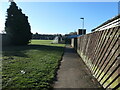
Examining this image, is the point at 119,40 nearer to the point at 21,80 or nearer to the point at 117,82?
the point at 117,82

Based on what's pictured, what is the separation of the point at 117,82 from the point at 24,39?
76.6ft

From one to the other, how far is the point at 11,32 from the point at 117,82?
2226cm

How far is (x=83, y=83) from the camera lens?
168 inches

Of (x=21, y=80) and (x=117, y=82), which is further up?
(x=117, y=82)

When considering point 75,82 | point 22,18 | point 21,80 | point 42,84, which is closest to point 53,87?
point 42,84

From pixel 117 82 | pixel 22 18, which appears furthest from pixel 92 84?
pixel 22 18

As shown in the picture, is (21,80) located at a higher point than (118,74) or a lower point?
lower

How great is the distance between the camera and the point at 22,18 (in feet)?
79.8

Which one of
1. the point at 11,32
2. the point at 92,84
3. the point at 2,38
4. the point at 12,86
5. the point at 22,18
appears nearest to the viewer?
the point at 12,86

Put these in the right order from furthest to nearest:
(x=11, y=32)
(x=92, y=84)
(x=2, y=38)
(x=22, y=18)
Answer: (x=22, y=18)
(x=11, y=32)
(x=2, y=38)
(x=92, y=84)

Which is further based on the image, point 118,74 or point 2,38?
point 2,38

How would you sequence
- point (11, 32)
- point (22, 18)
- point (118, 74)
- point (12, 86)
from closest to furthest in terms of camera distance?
point (118, 74) < point (12, 86) < point (11, 32) < point (22, 18)

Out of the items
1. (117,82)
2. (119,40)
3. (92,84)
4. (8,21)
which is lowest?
(92,84)

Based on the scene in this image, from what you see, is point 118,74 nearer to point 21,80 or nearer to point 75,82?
point 75,82
